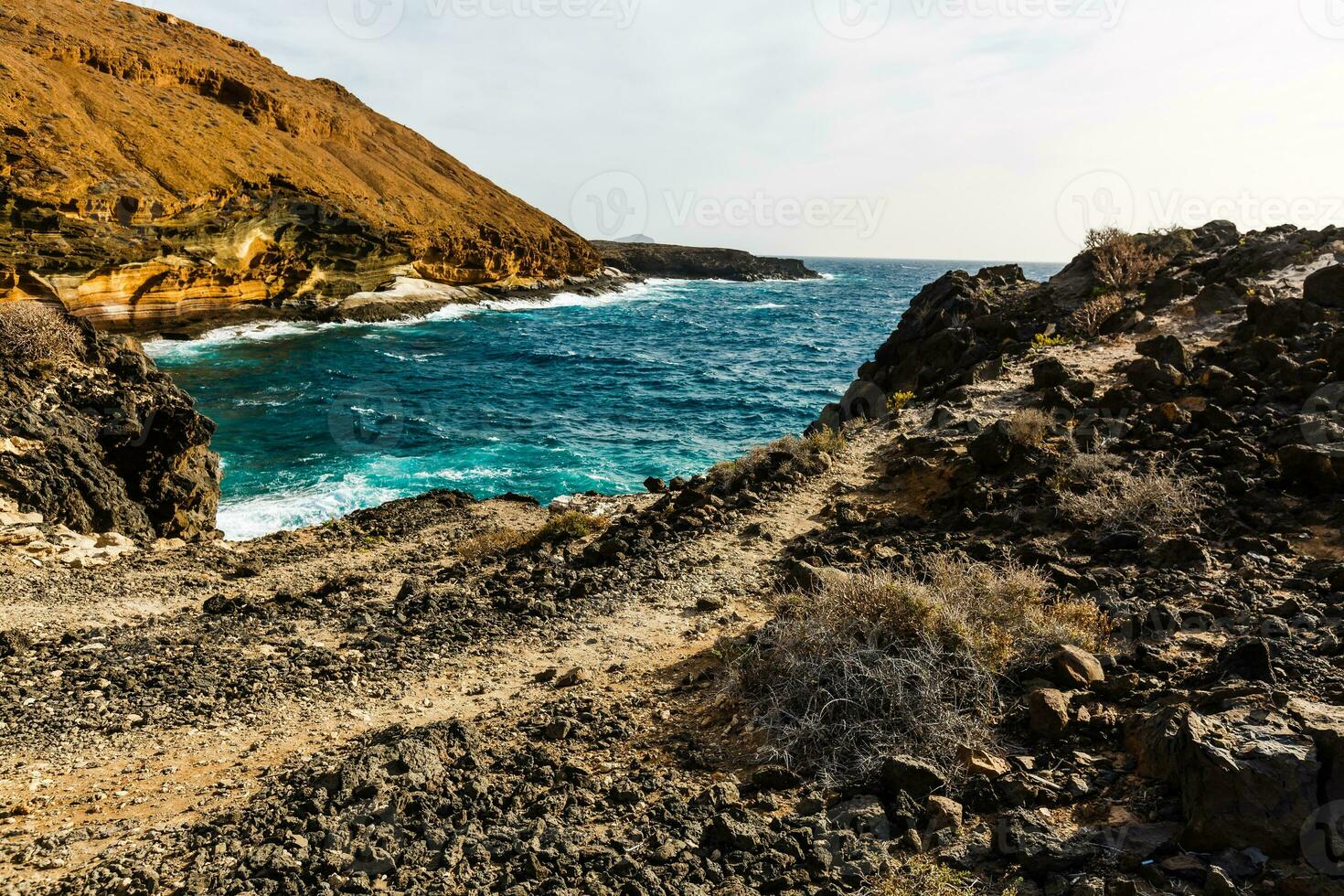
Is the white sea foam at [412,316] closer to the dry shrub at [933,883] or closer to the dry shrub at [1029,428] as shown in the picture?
the dry shrub at [1029,428]

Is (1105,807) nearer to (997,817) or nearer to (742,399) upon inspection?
(997,817)

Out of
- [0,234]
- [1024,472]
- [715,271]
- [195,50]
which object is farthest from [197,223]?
[715,271]

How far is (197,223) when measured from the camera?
3256 centimetres

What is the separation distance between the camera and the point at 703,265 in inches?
4136

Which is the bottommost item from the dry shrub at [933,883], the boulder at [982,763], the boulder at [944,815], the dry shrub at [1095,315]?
the dry shrub at [933,883]

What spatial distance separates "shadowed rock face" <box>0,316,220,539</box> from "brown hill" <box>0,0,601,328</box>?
58.6 ft

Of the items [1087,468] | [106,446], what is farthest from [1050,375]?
[106,446]

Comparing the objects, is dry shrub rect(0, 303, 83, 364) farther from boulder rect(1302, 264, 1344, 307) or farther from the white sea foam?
boulder rect(1302, 264, 1344, 307)

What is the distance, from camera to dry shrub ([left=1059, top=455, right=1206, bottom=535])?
6594 mm

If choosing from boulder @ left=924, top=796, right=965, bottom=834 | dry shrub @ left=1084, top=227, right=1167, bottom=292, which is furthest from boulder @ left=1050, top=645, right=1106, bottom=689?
dry shrub @ left=1084, top=227, right=1167, bottom=292

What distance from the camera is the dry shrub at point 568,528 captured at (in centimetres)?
959

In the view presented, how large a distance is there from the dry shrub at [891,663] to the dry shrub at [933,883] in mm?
720

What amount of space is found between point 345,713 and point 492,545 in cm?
467

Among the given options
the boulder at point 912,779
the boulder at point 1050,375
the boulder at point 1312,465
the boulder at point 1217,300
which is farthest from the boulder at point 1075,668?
the boulder at point 1217,300
